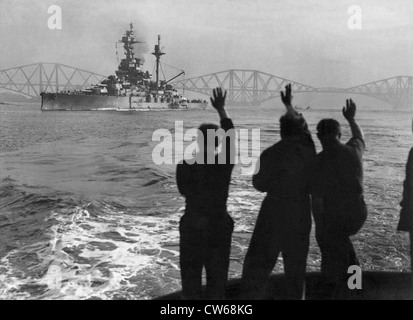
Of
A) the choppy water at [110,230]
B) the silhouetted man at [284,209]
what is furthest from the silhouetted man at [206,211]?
the choppy water at [110,230]

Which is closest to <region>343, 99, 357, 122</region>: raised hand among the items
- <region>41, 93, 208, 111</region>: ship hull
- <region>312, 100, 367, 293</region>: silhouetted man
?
<region>312, 100, 367, 293</region>: silhouetted man

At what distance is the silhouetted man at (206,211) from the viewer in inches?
124

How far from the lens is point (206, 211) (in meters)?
3.15

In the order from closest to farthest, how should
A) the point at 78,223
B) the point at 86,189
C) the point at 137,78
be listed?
the point at 78,223, the point at 86,189, the point at 137,78

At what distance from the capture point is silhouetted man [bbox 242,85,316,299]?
3.22 metres

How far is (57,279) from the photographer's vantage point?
5.74 meters

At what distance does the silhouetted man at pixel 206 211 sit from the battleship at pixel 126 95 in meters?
85.4

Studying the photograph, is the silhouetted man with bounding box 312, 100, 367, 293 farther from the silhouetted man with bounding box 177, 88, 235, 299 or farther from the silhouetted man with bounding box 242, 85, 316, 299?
the silhouetted man with bounding box 177, 88, 235, 299

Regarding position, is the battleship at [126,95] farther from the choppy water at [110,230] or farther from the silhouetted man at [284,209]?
the silhouetted man at [284,209]

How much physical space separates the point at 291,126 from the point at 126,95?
87.4 m

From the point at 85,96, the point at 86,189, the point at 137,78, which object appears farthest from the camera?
the point at 137,78

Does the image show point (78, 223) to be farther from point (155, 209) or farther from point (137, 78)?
point (137, 78)
